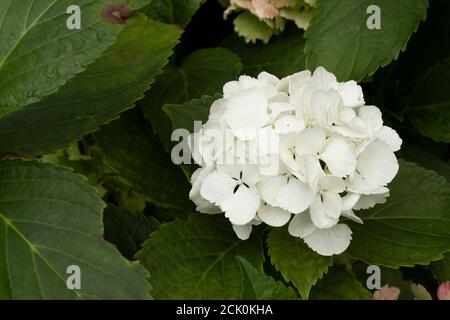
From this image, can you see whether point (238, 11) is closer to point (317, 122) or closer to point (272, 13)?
point (272, 13)

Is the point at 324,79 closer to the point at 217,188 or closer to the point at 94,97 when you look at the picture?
the point at 217,188

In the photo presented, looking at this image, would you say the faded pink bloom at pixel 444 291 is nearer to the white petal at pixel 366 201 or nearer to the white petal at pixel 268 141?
the white petal at pixel 366 201

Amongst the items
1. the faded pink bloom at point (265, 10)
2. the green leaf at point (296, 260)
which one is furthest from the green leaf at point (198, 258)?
the faded pink bloom at point (265, 10)

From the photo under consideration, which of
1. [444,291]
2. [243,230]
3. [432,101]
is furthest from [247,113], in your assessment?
[432,101]

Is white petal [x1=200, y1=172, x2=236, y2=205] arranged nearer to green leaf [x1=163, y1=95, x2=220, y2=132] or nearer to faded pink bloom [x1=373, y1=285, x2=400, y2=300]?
green leaf [x1=163, y1=95, x2=220, y2=132]

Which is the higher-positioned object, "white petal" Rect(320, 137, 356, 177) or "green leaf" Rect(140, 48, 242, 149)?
"green leaf" Rect(140, 48, 242, 149)

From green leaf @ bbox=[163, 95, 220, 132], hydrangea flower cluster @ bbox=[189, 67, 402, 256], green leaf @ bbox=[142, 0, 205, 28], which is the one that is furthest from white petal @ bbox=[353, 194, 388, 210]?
green leaf @ bbox=[142, 0, 205, 28]

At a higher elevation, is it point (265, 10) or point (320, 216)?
point (265, 10)
